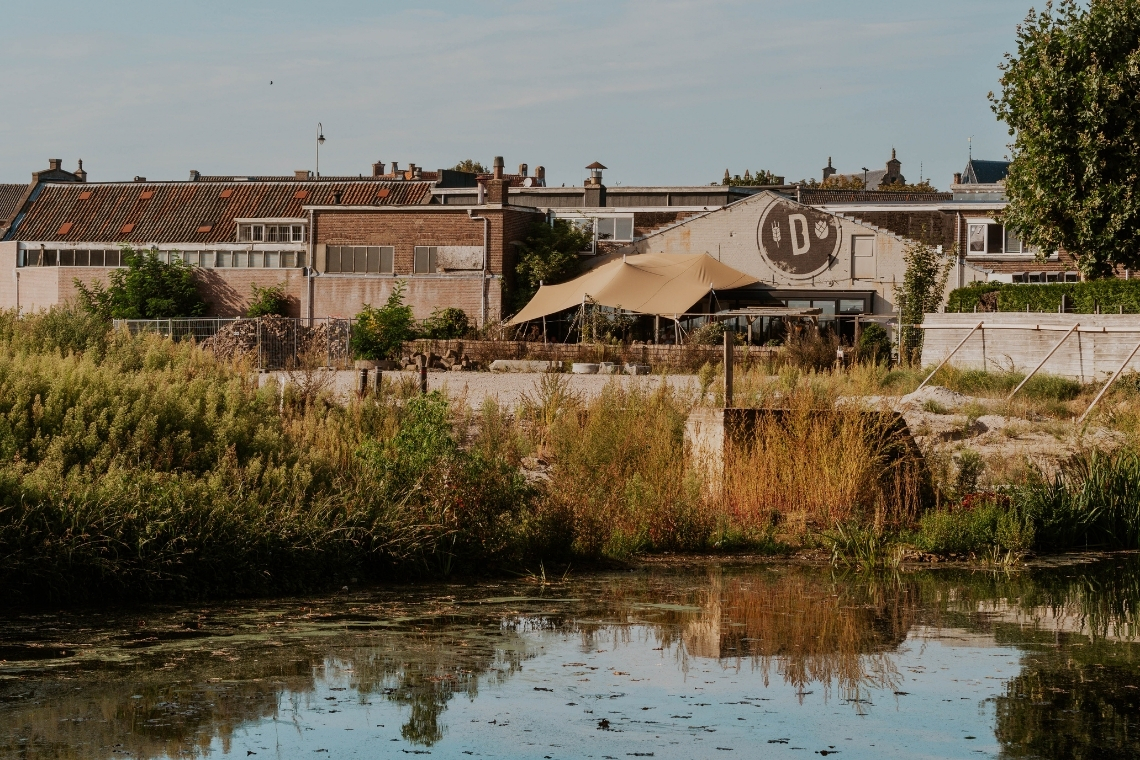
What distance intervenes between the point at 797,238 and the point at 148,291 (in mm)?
22753

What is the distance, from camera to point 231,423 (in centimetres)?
1148

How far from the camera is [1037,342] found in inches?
1046

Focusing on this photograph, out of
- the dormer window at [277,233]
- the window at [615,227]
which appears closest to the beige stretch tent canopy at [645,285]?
the window at [615,227]

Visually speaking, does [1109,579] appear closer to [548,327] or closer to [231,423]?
[231,423]

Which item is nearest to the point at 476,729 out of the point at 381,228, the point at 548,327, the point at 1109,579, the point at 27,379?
the point at 27,379

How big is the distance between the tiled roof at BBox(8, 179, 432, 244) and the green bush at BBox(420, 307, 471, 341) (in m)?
10.0

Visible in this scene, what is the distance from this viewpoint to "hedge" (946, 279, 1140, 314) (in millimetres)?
28000

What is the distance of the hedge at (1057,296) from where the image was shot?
28.0 m

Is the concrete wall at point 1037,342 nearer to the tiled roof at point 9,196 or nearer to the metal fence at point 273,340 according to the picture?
the metal fence at point 273,340

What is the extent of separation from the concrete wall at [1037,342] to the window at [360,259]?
21.7 metres

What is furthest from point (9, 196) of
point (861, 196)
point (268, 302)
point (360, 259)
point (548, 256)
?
point (861, 196)

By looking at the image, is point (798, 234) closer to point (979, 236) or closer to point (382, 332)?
point (979, 236)

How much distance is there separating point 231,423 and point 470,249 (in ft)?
110

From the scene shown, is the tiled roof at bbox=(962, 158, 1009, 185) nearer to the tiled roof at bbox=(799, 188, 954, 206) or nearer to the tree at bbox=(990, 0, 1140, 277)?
the tiled roof at bbox=(799, 188, 954, 206)
